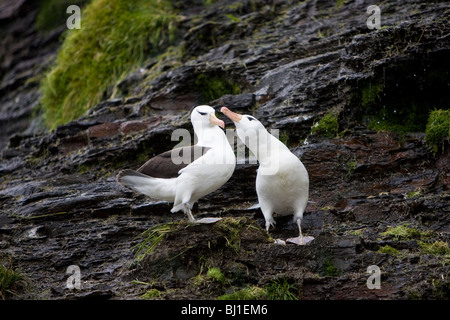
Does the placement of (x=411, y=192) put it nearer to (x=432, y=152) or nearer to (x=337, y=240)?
(x=432, y=152)

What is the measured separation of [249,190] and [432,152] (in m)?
2.71

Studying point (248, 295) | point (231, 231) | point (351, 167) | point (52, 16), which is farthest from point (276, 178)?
point (52, 16)

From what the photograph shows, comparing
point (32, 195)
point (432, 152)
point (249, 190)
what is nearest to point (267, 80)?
point (249, 190)

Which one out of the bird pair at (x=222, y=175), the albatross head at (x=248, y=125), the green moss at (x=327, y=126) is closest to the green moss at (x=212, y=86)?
the green moss at (x=327, y=126)

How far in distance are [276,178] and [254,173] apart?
5.55 ft

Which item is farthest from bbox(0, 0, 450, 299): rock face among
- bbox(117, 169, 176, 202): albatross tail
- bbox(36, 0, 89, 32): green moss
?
bbox(36, 0, 89, 32): green moss

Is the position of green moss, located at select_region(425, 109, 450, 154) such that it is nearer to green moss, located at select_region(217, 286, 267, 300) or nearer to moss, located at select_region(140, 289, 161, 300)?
green moss, located at select_region(217, 286, 267, 300)

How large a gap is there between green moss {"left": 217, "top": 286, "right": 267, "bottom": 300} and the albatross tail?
1934mm

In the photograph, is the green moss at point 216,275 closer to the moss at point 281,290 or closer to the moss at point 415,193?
the moss at point 281,290

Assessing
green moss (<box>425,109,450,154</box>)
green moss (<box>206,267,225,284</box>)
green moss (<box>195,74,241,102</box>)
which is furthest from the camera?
green moss (<box>195,74,241,102</box>)

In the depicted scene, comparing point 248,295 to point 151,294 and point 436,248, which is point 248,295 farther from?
point 436,248

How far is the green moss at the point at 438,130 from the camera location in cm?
848

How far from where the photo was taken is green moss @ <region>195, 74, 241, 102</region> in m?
11.6

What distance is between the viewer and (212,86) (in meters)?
11.7
